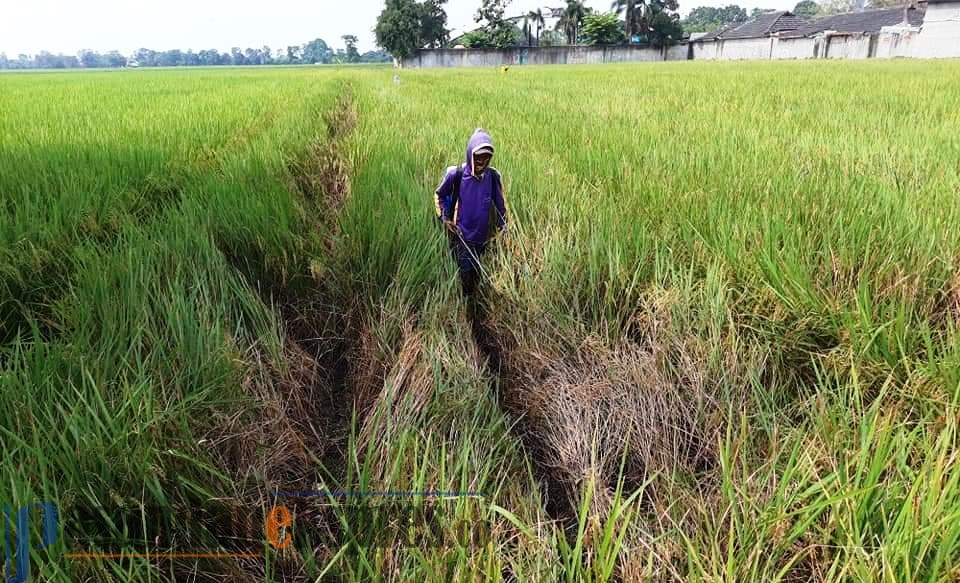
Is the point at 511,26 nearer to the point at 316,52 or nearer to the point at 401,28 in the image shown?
the point at 401,28

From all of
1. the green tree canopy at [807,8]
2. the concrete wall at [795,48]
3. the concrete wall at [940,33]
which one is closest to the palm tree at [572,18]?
the concrete wall at [795,48]

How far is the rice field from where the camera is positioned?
871 millimetres

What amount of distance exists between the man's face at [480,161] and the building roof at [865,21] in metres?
41.2

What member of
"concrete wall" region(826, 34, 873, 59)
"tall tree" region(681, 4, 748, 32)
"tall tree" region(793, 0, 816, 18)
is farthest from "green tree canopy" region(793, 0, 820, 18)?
"concrete wall" region(826, 34, 873, 59)

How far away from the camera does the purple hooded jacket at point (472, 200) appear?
91.7 inches

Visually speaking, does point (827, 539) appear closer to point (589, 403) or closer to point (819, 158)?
point (589, 403)

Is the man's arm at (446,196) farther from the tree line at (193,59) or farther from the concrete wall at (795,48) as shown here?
the tree line at (193,59)

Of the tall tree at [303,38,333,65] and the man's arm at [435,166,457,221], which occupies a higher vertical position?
the tall tree at [303,38,333,65]

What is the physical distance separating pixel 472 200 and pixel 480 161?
0.57 ft

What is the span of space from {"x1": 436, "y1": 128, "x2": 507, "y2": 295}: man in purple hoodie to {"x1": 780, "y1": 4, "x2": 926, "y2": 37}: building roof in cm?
4114

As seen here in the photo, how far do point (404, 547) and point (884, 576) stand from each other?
0.71 m

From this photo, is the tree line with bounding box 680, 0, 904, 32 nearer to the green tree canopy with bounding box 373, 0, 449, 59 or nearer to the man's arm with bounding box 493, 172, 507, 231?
the green tree canopy with bounding box 373, 0, 449, 59

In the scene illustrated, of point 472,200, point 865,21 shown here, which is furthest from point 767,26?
point 472,200

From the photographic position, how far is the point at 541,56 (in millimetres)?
40688
